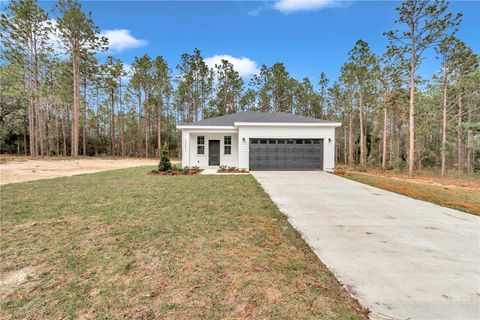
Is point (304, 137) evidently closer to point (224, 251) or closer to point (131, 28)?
point (224, 251)

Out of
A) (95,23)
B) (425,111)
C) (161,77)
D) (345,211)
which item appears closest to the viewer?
(345,211)

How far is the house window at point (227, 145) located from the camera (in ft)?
44.9

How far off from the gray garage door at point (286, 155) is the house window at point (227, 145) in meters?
1.80

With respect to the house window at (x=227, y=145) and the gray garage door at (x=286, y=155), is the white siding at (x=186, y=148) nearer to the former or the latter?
the house window at (x=227, y=145)

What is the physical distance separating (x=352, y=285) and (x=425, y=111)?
66.6 feet

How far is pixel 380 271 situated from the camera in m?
2.33

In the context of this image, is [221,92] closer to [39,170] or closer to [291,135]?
[291,135]

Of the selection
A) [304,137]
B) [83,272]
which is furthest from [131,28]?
[83,272]

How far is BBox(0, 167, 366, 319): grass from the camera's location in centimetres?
178

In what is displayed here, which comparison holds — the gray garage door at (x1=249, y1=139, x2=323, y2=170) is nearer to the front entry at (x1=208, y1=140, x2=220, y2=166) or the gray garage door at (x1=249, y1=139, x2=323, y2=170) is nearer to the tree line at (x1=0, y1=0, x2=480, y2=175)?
the front entry at (x1=208, y1=140, x2=220, y2=166)

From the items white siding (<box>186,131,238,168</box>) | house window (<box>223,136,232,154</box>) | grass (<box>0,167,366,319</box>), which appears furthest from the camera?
house window (<box>223,136,232,154</box>)

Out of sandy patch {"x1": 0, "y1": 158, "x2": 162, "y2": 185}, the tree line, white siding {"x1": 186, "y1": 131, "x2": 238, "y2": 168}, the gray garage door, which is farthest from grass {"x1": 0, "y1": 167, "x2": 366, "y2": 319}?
the tree line

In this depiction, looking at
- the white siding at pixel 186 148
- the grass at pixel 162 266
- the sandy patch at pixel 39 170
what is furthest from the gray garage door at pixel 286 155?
the sandy patch at pixel 39 170

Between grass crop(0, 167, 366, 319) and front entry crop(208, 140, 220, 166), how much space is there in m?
9.13
